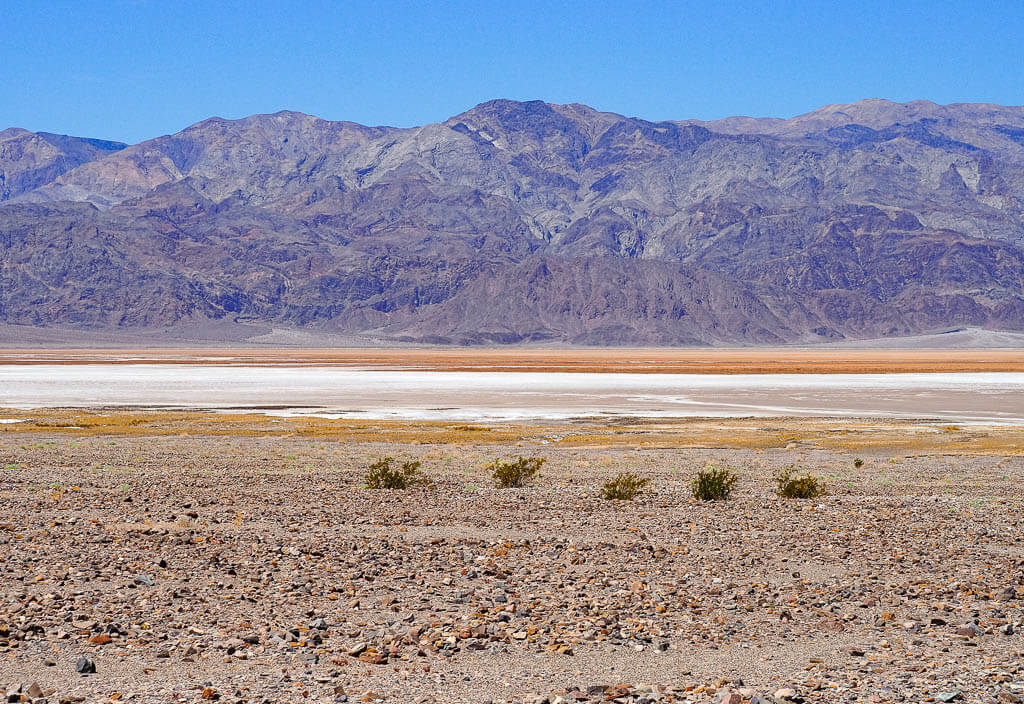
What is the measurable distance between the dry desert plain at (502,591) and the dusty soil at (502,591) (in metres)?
0.03

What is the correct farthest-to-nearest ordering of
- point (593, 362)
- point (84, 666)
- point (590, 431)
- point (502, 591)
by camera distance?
1. point (593, 362)
2. point (590, 431)
3. point (502, 591)
4. point (84, 666)

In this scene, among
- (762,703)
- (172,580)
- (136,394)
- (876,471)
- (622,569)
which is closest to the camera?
(762,703)

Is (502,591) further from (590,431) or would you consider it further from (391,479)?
(590,431)

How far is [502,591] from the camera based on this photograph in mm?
9766

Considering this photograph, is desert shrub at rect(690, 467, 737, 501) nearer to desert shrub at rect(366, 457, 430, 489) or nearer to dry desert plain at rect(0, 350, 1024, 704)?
dry desert plain at rect(0, 350, 1024, 704)

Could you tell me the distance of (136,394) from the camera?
52.8 metres

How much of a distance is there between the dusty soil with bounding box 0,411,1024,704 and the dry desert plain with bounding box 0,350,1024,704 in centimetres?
3

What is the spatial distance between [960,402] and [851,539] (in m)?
38.8

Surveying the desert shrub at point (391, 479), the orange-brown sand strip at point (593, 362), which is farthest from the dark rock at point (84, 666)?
the orange-brown sand strip at point (593, 362)

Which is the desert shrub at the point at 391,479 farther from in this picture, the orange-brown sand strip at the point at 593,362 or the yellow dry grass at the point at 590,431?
the orange-brown sand strip at the point at 593,362

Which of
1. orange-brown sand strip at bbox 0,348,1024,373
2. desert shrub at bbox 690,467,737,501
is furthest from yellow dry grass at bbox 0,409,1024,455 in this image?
orange-brown sand strip at bbox 0,348,1024,373

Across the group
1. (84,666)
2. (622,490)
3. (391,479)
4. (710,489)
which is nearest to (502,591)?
(84,666)

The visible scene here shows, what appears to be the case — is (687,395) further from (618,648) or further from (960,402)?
(618,648)

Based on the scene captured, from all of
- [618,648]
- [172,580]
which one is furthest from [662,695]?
[172,580]
